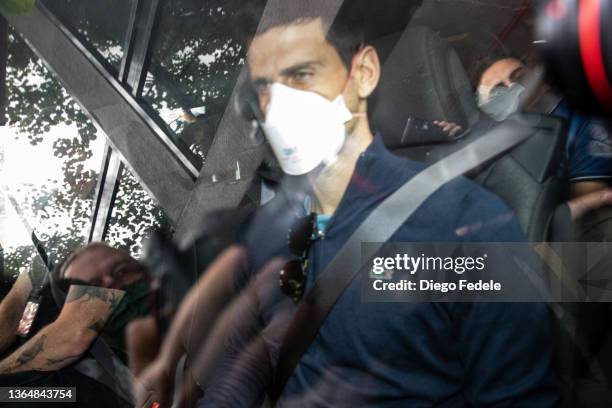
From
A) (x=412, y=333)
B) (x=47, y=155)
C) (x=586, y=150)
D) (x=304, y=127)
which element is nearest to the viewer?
(x=586, y=150)

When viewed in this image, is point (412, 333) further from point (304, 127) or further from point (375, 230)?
point (304, 127)

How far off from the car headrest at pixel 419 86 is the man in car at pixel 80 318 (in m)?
0.94

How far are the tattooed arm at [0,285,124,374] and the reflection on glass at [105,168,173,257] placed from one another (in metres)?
0.20

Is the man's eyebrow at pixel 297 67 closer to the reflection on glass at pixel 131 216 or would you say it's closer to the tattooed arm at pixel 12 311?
the reflection on glass at pixel 131 216

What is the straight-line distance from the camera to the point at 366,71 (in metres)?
1.82

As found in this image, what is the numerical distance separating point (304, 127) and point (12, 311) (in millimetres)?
1246

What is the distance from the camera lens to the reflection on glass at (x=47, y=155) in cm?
216

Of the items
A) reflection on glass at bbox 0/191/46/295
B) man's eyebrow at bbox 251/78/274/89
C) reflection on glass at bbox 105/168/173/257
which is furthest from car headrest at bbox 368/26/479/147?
reflection on glass at bbox 0/191/46/295

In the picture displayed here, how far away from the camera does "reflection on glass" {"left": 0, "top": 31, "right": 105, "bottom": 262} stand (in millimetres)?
2156

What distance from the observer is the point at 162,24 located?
6.93 ft

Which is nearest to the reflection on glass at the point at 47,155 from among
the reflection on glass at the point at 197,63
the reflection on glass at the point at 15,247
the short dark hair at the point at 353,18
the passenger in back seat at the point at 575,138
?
the reflection on glass at the point at 15,247

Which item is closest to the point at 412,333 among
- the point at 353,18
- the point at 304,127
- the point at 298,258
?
the point at 298,258

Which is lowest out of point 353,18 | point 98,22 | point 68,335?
point 68,335

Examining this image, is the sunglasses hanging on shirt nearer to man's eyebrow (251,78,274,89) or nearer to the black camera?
the black camera
